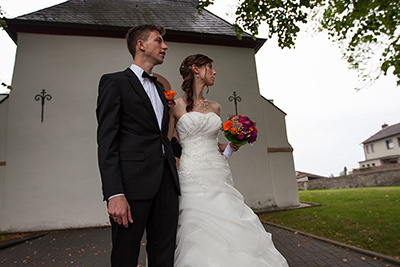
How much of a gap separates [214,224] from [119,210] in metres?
0.85

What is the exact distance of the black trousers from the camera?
5.32ft

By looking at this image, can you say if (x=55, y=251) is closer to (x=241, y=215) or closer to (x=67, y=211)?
(x=67, y=211)

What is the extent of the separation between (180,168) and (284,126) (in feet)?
27.9

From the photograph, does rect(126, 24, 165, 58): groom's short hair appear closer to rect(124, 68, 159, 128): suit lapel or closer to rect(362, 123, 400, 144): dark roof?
rect(124, 68, 159, 128): suit lapel

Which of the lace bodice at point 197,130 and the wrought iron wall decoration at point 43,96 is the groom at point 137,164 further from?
the wrought iron wall decoration at point 43,96

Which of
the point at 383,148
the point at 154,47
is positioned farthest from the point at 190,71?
the point at 383,148

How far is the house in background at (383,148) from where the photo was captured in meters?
40.2

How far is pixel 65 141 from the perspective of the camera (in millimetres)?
7945

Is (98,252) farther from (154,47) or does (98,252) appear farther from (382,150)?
(382,150)

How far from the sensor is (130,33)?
211 cm

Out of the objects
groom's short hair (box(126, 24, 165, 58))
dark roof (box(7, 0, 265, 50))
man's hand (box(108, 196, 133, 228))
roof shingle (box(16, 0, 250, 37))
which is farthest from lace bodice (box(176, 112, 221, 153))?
roof shingle (box(16, 0, 250, 37))

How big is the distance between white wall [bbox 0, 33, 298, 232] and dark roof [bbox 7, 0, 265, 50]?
0.35 metres

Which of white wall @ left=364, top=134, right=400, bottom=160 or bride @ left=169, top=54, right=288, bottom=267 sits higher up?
white wall @ left=364, top=134, right=400, bottom=160

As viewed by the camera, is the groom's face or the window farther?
the window
